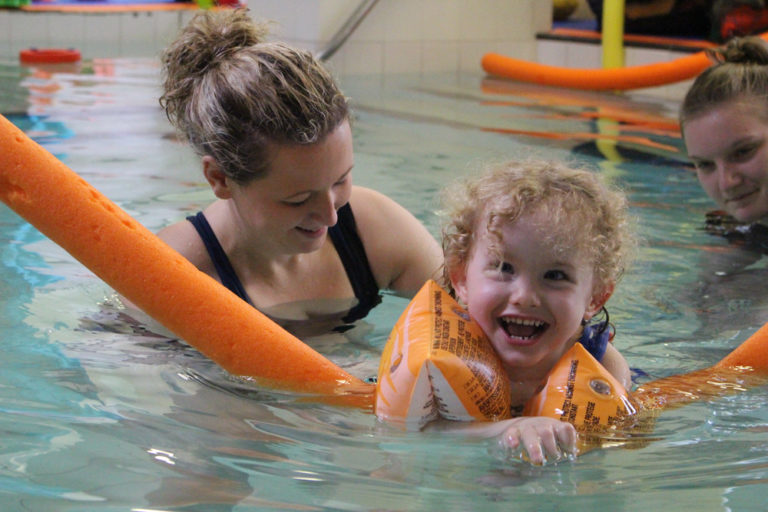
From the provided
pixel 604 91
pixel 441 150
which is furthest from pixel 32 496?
pixel 604 91

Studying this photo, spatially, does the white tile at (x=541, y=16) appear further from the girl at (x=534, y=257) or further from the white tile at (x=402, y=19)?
the girl at (x=534, y=257)

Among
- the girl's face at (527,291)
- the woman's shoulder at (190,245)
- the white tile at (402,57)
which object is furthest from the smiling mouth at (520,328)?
the white tile at (402,57)

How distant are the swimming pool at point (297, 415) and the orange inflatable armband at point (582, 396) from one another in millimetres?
97

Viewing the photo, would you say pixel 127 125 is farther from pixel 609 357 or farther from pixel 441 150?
pixel 609 357

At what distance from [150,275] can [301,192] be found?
0.44 metres

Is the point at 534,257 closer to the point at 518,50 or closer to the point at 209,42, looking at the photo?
the point at 209,42

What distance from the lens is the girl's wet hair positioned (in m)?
3.54

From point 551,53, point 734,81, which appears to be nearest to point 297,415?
point 734,81

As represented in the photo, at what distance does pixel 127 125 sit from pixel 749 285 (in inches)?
163

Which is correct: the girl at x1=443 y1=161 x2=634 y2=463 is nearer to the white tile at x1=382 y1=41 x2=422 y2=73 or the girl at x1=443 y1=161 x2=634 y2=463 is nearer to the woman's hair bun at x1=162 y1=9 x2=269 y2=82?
the woman's hair bun at x1=162 y1=9 x2=269 y2=82

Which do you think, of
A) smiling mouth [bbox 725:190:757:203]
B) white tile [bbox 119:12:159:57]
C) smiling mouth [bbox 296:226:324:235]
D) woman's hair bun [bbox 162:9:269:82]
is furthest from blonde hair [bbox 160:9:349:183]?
white tile [bbox 119:12:159:57]

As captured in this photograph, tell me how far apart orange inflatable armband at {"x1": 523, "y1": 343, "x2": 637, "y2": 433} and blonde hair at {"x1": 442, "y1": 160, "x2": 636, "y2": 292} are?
0.19 m

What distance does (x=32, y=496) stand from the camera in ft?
5.79

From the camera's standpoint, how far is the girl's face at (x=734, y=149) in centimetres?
349
